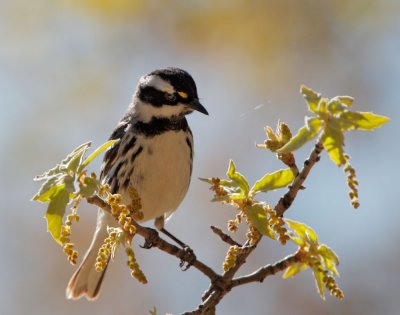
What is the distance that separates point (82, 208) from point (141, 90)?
4.09ft

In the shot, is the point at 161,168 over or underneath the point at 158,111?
underneath

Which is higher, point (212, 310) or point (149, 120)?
point (149, 120)

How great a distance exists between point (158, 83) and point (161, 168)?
53cm

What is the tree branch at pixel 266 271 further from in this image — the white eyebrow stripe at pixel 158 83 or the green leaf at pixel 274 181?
the white eyebrow stripe at pixel 158 83

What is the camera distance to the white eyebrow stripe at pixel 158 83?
4062 millimetres

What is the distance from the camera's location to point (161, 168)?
4.03 m

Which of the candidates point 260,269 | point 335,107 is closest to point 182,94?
point 260,269

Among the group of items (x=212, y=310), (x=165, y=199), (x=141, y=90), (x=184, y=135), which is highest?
(x=141, y=90)

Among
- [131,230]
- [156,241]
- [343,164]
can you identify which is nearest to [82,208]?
[156,241]

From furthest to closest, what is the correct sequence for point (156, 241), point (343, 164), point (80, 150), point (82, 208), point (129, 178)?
point (82, 208) → point (129, 178) → point (156, 241) → point (80, 150) → point (343, 164)

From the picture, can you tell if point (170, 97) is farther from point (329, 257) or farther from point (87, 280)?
point (329, 257)

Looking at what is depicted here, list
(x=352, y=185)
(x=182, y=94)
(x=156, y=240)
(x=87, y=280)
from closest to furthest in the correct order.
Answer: (x=352, y=185) → (x=156, y=240) → (x=182, y=94) → (x=87, y=280)

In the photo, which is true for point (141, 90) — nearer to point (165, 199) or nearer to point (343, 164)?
point (165, 199)

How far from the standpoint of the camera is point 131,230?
5.93ft
